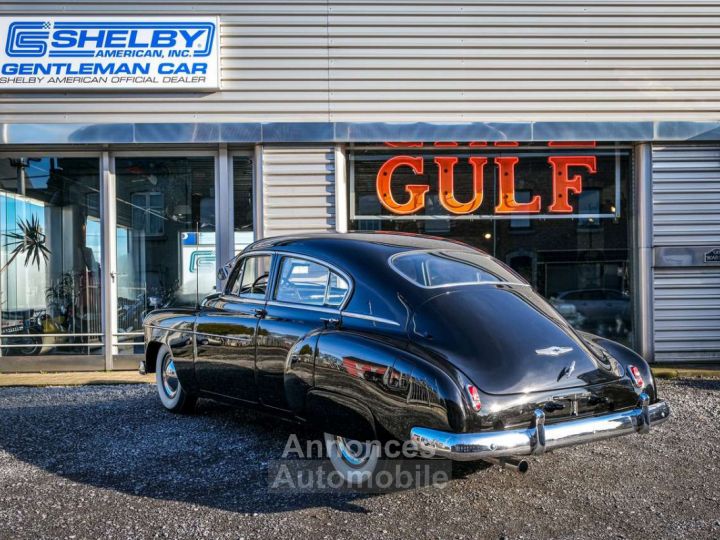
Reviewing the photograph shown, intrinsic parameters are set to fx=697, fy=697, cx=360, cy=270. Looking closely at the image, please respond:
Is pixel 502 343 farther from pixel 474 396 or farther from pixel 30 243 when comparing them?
pixel 30 243

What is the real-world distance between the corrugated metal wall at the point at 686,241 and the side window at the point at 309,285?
619cm

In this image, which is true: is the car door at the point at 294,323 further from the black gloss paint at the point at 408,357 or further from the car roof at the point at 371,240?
the car roof at the point at 371,240

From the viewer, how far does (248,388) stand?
16.9 feet

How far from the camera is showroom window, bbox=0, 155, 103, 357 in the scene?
9438 mm

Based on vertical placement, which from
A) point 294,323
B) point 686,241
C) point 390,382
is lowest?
point 390,382

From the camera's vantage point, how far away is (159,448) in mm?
5301

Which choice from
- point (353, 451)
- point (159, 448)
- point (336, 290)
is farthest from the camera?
point (159, 448)

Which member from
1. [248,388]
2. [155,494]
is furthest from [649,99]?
[155,494]

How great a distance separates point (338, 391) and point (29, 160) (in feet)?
23.5

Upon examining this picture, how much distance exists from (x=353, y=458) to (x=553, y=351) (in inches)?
55.2

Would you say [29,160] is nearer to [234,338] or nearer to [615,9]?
[234,338]

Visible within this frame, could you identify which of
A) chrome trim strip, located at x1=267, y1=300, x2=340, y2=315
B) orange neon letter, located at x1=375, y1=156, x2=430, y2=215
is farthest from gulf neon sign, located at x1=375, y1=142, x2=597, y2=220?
chrome trim strip, located at x1=267, y1=300, x2=340, y2=315

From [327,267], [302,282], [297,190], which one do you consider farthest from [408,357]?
[297,190]

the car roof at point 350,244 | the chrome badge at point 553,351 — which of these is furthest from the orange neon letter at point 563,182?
the chrome badge at point 553,351
